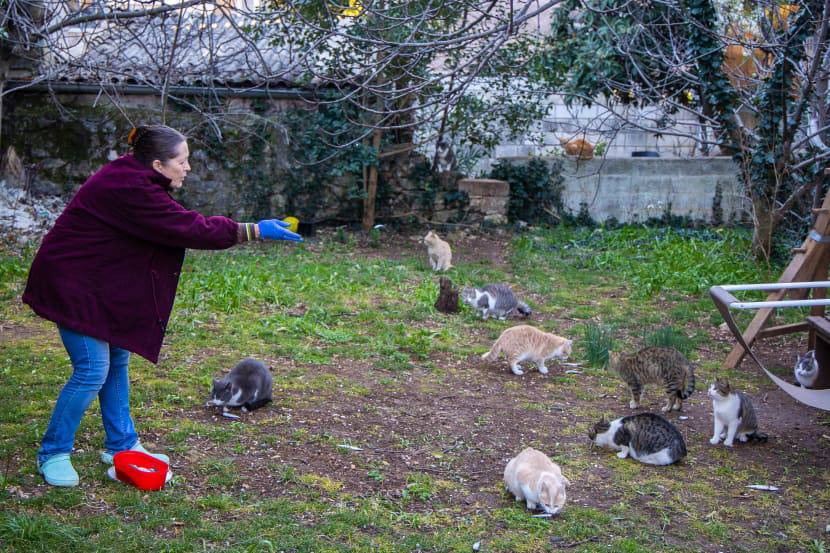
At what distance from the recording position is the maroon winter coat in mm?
3980

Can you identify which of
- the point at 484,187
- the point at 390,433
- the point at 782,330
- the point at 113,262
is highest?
the point at 484,187

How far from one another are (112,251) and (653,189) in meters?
11.7

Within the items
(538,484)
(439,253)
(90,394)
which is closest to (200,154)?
(439,253)

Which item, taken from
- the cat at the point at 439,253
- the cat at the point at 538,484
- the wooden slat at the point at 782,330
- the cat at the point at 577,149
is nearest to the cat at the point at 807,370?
the wooden slat at the point at 782,330

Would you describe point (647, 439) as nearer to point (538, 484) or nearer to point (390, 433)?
point (538, 484)

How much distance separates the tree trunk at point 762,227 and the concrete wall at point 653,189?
10.6 ft

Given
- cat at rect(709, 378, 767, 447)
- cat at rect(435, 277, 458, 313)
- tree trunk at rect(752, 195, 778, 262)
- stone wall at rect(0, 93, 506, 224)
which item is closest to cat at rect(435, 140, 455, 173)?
stone wall at rect(0, 93, 506, 224)

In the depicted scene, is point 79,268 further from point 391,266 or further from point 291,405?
point 391,266

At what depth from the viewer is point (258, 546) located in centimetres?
379

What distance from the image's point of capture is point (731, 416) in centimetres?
542

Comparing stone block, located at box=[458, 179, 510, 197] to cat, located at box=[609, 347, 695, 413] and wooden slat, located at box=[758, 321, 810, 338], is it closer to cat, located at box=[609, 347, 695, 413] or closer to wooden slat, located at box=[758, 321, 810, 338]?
wooden slat, located at box=[758, 321, 810, 338]

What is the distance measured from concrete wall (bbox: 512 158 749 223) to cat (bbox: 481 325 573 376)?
754 cm

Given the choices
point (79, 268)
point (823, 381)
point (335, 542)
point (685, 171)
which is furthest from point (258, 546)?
point (685, 171)

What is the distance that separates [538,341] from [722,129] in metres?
6.21
